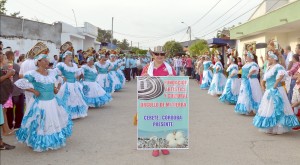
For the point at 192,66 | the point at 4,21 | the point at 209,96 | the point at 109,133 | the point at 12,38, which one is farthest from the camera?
the point at 192,66

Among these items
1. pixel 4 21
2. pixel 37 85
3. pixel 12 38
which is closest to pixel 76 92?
pixel 37 85

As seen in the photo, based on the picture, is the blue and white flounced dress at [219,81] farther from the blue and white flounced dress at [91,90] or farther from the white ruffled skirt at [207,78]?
the blue and white flounced dress at [91,90]

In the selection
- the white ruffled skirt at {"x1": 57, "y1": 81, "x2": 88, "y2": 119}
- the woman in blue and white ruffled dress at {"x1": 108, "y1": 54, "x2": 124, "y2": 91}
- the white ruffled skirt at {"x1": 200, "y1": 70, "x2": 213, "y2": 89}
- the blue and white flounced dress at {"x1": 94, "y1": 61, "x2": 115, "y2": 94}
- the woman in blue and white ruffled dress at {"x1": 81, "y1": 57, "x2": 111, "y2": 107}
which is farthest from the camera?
the white ruffled skirt at {"x1": 200, "y1": 70, "x2": 213, "y2": 89}

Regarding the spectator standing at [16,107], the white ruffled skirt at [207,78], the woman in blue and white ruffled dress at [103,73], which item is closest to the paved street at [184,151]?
the spectator standing at [16,107]

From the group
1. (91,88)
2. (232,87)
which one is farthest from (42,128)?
(232,87)

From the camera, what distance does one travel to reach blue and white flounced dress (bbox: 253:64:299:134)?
314 inches

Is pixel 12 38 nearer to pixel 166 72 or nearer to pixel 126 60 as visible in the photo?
pixel 126 60

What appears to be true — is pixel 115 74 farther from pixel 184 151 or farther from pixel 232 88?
pixel 184 151

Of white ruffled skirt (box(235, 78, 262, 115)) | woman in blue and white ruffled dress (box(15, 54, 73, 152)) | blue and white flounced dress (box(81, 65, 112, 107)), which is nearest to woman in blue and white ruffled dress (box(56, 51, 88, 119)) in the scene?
blue and white flounced dress (box(81, 65, 112, 107))

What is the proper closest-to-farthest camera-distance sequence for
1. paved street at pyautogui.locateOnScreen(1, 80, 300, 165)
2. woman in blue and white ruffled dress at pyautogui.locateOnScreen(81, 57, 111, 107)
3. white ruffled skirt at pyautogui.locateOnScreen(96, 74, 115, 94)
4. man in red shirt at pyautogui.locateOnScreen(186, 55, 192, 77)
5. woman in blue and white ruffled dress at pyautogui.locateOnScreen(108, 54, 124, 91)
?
paved street at pyautogui.locateOnScreen(1, 80, 300, 165) → woman in blue and white ruffled dress at pyautogui.locateOnScreen(81, 57, 111, 107) → white ruffled skirt at pyautogui.locateOnScreen(96, 74, 115, 94) → woman in blue and white ruffled dress at pyautogui.locateOnScreen(108, 54, 124, 91) → man in red shirt at pyautogui.locateOnScreen(186, 55, 192, 77)

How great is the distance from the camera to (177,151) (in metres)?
6.79

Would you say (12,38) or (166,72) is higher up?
(12,38)

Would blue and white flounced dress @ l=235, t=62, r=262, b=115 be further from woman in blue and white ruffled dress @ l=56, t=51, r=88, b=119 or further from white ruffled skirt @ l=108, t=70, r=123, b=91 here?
white ruffled skirt @ l=108, t=70, r=123, b=91

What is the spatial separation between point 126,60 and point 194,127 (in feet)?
57.6
